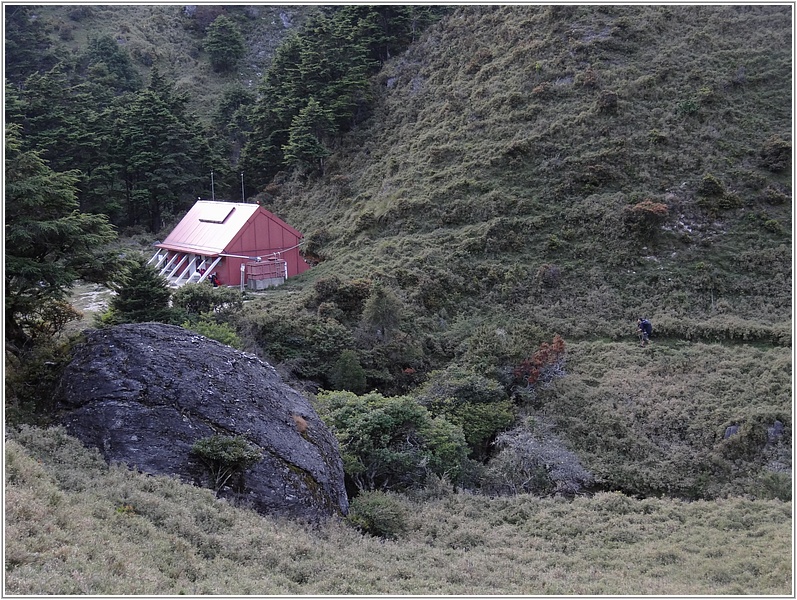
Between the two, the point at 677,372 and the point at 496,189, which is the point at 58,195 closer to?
the point at 677,372

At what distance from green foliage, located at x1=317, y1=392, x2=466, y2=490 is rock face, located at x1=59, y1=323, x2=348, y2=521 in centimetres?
196

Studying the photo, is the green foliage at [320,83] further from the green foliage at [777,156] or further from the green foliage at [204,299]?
the green foliage at [777,156]

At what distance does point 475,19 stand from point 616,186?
20984 mm

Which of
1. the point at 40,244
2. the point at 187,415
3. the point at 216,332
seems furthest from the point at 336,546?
the point at 216,332

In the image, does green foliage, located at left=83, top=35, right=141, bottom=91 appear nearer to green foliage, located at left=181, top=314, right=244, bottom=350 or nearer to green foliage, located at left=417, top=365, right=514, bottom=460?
green foliage, located at left=181, top=314, right=244, bottom=350

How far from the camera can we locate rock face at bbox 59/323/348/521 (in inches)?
422

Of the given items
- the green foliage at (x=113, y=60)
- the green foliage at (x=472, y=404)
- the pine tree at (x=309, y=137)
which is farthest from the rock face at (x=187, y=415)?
the green foliage at (x=113, y=60)

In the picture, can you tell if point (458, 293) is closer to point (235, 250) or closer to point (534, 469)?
point (534, 469)

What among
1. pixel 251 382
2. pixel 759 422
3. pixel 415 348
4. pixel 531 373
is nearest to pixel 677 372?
pixel 759 422

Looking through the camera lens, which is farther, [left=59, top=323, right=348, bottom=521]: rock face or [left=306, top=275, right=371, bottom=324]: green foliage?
[left=306, top=275, right=371, bottom=324]: green foliage

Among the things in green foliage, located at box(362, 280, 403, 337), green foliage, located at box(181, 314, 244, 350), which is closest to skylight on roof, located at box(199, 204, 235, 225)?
green foliage, located at box(362, 280, 403, 337)

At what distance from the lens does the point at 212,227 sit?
108 ft

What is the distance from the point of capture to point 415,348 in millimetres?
22688

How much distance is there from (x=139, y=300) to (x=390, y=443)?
27.7 ft
